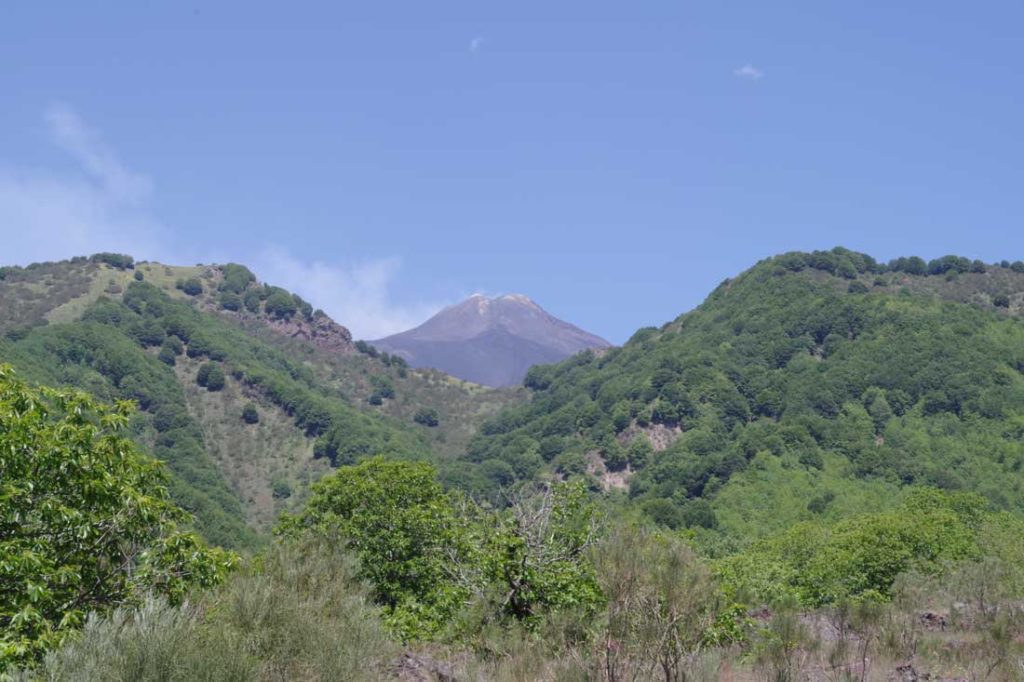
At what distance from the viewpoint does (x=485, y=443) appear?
13750cm

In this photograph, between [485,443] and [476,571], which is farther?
[485,443]

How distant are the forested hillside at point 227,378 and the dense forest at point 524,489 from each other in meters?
0.55

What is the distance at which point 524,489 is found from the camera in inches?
687

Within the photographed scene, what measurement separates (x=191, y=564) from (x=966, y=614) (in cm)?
1912

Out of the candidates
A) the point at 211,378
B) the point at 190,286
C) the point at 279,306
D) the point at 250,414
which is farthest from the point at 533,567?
the point at 279,306

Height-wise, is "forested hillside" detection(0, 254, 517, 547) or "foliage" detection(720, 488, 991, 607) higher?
"forested hillside" detection(0, 254, 517, 547)

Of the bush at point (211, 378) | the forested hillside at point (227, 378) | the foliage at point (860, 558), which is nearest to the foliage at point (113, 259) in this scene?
the forested hillside at point (227, 378)

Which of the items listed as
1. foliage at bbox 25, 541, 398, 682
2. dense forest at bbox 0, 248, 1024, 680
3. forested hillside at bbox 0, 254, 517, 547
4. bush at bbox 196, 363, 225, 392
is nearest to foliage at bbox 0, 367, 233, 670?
dense forest at bbox 0, 248, 1024, 680

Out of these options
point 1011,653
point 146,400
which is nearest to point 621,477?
point 146,400

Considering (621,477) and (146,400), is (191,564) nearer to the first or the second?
(621,477)

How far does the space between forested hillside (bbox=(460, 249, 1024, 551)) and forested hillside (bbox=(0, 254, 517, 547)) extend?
1818 cm

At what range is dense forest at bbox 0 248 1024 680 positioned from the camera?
417 inches

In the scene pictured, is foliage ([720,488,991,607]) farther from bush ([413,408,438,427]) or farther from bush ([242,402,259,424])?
bush ([413,408,438,427])

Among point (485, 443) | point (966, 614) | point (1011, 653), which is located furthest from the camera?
point (485, 443)
